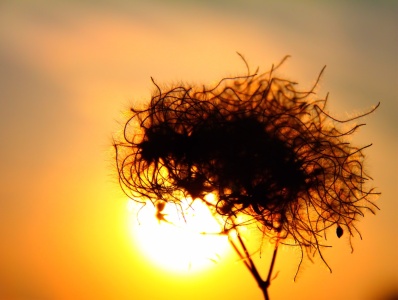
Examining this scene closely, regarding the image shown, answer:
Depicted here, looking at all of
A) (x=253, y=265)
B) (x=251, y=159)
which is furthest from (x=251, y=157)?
(x=253, y=265)

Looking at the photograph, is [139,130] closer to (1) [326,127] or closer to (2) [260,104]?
(2) [260,104]

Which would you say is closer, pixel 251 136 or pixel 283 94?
pixel 251 136

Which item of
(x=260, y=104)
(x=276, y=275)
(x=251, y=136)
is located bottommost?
(x=276, y=275)

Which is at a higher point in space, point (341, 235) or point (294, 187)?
point (294, 187)

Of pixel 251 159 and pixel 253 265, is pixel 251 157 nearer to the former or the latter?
pixel 251 159

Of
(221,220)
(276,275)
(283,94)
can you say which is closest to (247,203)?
(221,220)
